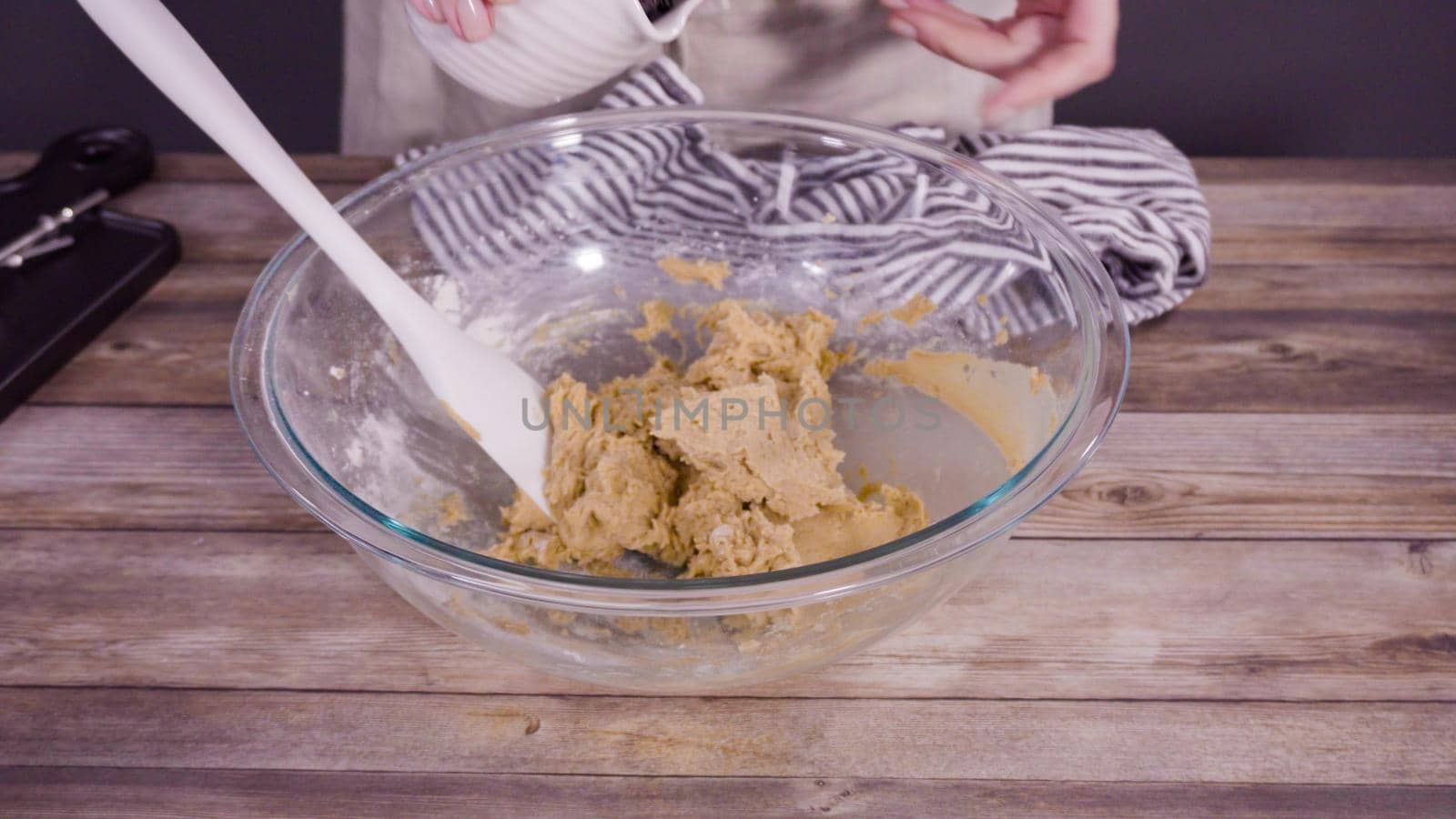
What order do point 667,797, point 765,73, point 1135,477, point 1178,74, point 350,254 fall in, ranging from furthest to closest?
point 1178,74
point 765,73
point 1135,477
point 350,254
point 667,797

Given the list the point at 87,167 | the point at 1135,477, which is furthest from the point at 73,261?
the point at 1135,477

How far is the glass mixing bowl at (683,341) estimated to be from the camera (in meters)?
0.71

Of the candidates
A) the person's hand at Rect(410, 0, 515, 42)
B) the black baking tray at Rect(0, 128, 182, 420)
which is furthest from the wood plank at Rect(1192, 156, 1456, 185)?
the black baking tray at Rect(0, 128, 182, 420)

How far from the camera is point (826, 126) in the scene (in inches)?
42.9

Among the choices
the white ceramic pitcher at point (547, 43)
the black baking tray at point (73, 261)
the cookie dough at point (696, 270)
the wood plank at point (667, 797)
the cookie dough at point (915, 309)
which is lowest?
the wood plank at point (667, 797)

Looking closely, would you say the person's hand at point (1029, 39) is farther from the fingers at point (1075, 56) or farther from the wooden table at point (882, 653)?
the wooden table at point (882, 653)

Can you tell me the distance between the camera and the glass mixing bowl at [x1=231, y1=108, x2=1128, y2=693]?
71 centimetres

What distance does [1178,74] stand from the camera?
2.15m

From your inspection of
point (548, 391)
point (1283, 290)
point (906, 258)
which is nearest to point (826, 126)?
point (906, 258)

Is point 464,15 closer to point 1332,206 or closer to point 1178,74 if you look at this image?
point 1332,206

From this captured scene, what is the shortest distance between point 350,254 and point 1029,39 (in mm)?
813

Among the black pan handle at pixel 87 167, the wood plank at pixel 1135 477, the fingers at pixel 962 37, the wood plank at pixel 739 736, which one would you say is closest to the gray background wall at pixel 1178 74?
the black pan handle at pixel 87 167

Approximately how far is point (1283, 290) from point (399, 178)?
1121 mm

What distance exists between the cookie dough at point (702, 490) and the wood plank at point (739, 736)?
0.13 meters
